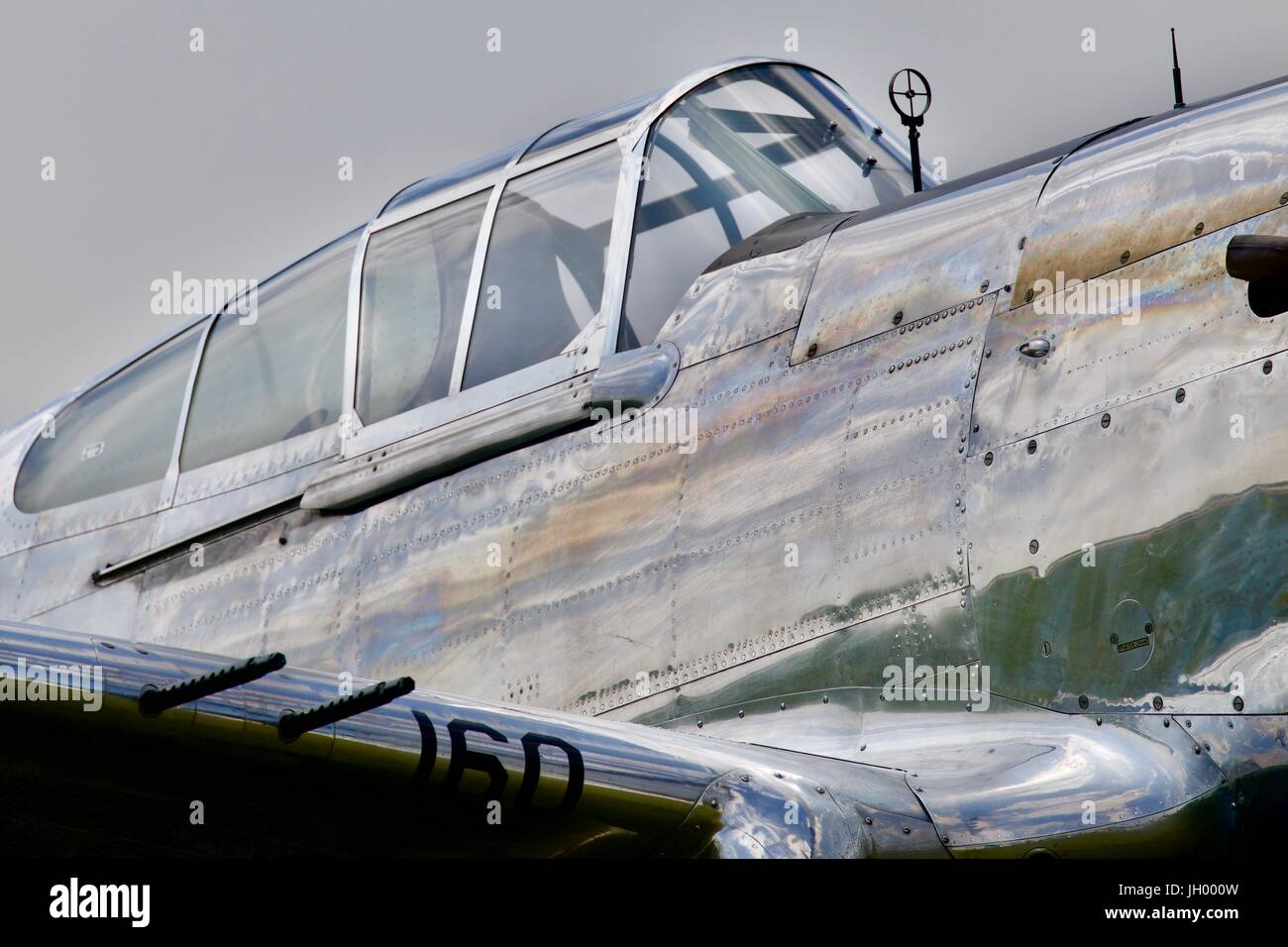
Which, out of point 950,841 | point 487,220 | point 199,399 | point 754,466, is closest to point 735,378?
point 754,466

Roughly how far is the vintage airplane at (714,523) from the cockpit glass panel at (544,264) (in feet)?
0.05

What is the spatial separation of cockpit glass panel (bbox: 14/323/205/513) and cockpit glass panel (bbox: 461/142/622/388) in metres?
1.67

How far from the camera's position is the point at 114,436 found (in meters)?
7.22

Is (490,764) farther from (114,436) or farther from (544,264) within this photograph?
(114,436)

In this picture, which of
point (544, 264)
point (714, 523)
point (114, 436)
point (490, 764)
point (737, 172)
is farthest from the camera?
point (114, 436)

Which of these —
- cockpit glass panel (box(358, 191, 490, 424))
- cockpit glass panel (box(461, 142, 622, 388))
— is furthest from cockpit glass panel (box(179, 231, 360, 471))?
cockpit glass panel (box(461, 142, 622, 388))

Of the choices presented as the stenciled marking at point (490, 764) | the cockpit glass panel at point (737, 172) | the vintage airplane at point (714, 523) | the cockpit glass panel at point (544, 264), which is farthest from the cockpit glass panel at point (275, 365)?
the stenciled marking at point (490, 764)

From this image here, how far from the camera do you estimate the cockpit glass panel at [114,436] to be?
700cm

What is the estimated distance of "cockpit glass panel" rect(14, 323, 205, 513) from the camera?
700 centimetres

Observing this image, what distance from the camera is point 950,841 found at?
4.30 metres

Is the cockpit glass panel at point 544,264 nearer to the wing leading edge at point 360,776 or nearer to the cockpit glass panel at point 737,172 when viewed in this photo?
the cockpit glass panel at point 737,172

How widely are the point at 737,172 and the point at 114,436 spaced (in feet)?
9.46

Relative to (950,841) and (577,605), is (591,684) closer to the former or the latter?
(577,605)

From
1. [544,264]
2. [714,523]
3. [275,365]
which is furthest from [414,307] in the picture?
[714,523]
